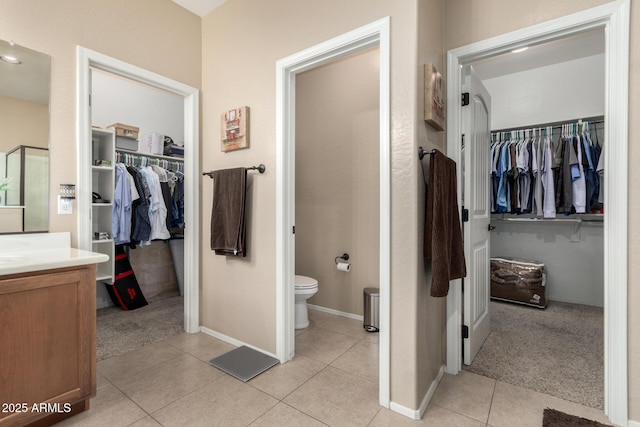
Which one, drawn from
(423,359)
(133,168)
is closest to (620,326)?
(423,359)

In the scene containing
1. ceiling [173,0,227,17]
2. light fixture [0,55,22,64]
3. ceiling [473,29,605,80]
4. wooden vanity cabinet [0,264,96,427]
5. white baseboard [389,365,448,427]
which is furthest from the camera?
ceiling [473,29,605,80]

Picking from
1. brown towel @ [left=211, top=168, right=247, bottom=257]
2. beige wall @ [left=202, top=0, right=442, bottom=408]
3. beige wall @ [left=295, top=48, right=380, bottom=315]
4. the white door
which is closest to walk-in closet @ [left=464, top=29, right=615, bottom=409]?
the white door

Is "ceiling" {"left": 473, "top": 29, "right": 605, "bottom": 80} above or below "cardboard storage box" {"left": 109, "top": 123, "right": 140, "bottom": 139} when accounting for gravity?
above

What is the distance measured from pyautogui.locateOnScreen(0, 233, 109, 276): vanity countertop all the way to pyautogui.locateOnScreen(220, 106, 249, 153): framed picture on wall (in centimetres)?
122

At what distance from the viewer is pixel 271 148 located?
7.60 ft

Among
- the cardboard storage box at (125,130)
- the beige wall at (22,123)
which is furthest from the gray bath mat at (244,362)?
the cardboard storage box at (125,130)

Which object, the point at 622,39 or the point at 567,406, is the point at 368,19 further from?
the point at 567,406

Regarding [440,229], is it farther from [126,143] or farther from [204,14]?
[126,143]

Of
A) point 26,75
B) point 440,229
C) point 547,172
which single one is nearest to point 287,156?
point 440,229

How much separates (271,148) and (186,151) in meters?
0.96

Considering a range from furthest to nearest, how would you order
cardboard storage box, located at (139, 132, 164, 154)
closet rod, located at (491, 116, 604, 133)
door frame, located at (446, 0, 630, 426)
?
1. cardboard storage box, located at (139, 132, 164, 154)
2. closet rod, located at (491, 116, 604, 133)
3. door frame, located at (446, 0, 630, 426)

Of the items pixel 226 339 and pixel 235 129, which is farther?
pixel 226 339

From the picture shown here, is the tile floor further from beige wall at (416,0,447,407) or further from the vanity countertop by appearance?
the vanity countertop

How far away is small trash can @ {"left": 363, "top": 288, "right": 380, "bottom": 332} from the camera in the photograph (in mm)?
2809
